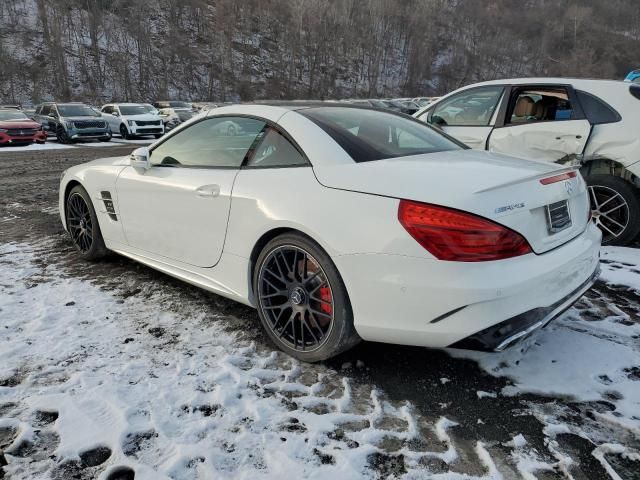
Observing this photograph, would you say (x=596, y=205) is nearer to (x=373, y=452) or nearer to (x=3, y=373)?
(x=373, y=452)

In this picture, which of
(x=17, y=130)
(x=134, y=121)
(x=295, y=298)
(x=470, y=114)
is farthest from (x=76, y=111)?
(x=295, y=298)

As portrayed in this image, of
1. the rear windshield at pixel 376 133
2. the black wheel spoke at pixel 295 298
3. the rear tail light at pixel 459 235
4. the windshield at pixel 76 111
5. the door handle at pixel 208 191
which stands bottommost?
the windshield at pixel 76 111

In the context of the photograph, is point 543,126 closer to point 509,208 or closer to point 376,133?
point 376,133

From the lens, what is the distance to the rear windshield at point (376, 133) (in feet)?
9.21

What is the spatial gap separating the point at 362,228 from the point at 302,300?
1.97ft

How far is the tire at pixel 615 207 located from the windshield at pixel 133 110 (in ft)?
66.1

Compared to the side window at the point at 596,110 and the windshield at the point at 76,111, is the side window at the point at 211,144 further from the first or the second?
the windshield at the point at 76,111

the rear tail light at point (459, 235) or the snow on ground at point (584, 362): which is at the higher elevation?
the rear tail light at point (459, 235)

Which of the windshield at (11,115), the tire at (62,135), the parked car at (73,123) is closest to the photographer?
the windshield at (11,115)

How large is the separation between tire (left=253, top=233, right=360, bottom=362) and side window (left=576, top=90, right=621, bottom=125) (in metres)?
3.68

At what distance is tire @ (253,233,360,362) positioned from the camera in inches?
100

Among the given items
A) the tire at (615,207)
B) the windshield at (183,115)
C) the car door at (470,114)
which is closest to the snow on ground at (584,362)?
the tire at (615,207)

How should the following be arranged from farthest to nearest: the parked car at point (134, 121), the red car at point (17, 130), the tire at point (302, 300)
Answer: the parked car at point (134, 121), the red car at point (17, 130), the tire at point (302, 300)

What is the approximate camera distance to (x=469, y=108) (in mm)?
5910
